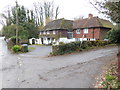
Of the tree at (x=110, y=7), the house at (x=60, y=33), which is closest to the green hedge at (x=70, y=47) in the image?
the tree at (x=110, y=7)

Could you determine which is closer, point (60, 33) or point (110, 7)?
point (110, 7)

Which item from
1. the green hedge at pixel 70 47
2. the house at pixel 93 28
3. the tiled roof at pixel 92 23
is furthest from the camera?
→ the tiled roof at pixel 92 23

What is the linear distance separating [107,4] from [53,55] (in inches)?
379

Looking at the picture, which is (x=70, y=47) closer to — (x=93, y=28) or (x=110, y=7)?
(x=110, y=7)

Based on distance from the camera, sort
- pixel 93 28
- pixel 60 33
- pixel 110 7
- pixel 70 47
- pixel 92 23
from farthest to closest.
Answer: pixel 60 33 < pixel 92 23 < pixel 93 28 < pixel 70 47 < pixel 110 7

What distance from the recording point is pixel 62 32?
105 ft

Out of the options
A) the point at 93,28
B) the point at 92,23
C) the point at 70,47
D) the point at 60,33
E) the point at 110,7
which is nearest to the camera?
the point at 110,7

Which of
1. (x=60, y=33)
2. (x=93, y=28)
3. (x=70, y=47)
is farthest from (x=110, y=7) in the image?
(x=60, y=33)

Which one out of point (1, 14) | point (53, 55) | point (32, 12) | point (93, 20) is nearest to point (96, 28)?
point (93, 20)

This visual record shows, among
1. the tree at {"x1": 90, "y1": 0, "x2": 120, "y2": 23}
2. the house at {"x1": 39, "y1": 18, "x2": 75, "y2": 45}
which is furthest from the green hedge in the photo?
the house at {"x1": 39, "y1": 18, "x2": 75, "y2": 45}

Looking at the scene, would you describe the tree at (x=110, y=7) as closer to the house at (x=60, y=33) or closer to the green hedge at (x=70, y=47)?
the green hedge at (x=70, y=47)

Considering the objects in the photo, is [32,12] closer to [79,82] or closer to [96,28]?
[96,28]

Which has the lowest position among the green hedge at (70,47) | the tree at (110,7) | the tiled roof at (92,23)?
the green hedge at (70,47)

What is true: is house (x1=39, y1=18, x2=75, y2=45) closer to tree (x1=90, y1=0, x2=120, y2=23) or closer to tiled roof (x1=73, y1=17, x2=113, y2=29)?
tiled roof (x1=73, y1=17, x2=113, y2=29)
